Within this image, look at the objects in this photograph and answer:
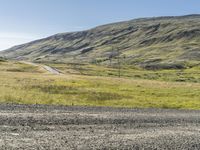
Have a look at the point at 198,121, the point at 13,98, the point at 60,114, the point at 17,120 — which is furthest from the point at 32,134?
the point at 13,98

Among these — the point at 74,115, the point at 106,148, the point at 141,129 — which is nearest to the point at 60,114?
the point at 74,115

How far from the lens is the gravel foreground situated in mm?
19984

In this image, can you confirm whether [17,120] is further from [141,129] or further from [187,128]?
[187,128]

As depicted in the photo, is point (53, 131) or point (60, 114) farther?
point (60, 114)

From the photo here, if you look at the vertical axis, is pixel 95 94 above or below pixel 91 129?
below

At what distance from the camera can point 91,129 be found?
23594 mm

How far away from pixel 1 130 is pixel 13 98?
18919 mm

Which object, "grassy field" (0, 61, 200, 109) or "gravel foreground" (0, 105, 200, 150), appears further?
"grassy field" (0, 61, 200, 109)

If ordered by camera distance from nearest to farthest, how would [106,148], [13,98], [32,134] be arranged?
[106,148] → [32,134] → [13,98]

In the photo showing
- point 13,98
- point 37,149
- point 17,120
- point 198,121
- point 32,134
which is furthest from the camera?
point 13,98

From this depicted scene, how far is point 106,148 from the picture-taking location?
19734 mm

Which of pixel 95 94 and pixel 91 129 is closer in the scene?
pixel 91 129

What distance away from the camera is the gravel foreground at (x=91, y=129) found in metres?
20.0

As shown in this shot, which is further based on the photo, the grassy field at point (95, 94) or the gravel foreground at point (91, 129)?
the grassy field at point (95, 94)
